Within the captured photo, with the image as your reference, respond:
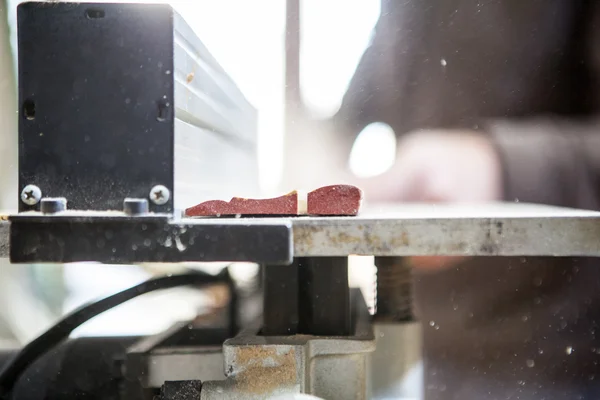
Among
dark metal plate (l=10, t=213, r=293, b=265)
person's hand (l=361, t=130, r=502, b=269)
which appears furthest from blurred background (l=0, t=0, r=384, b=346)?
dark metal plate (l=10, t=213, r=293, b=265)

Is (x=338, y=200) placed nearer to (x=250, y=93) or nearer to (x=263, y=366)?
(x=263, y=366)

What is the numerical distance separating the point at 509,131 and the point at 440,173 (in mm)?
210

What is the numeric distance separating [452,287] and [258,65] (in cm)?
81

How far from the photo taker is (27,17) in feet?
1.68

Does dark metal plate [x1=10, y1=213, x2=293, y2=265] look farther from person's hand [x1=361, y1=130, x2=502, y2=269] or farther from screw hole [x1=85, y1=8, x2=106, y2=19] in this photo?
person's hand [x1=361, y1=130, x2=502, y2=269]

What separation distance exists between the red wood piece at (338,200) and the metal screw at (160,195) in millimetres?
175

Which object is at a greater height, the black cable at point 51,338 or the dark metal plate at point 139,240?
the dark metal plate at point 139,240

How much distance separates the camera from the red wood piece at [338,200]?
0.58m

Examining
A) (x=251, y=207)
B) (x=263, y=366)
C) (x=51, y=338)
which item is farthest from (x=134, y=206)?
(x=51, y=338)

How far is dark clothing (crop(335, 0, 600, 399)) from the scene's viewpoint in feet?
4.02

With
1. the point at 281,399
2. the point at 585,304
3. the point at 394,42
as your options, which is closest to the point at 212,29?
the point at 394,42

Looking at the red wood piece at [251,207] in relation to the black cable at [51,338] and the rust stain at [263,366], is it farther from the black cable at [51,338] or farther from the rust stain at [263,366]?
the black cable at [51,338]

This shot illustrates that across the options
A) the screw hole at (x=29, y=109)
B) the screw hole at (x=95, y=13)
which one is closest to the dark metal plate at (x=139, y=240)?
the screw hole at (x=29, y=109)

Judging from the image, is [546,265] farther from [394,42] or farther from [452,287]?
[394,42]
